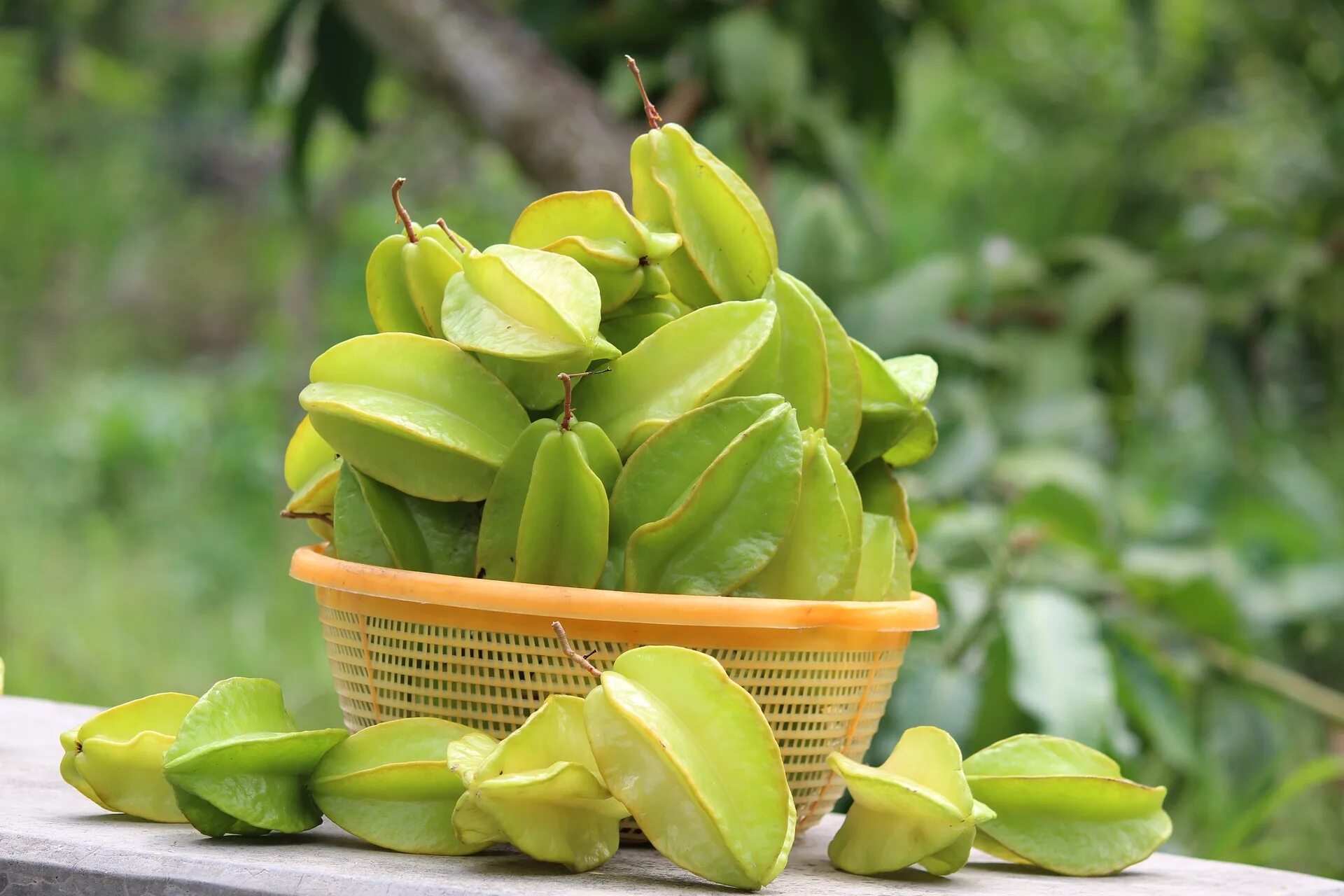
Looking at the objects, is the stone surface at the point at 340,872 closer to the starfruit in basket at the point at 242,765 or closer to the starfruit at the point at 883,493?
the starfruit in basket at the point at 242,765

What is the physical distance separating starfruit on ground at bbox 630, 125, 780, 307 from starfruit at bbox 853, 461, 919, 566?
0.15m

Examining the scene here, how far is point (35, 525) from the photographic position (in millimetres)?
3664

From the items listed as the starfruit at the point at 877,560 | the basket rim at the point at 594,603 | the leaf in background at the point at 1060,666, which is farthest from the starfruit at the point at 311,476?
the leaf in background at the point at 1060,666

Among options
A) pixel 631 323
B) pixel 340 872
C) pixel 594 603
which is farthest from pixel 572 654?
pixel 631 323

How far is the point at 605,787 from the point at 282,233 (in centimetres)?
508

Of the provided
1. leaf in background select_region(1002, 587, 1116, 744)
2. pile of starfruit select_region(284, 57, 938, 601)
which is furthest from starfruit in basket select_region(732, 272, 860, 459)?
leaf in background select_region(1002, 587, 1116, 744)

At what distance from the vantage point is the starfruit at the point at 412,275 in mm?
825

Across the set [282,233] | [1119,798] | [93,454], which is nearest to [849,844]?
[1119,798]

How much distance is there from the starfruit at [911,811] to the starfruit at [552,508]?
187mm

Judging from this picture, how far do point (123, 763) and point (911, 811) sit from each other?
1.46ft

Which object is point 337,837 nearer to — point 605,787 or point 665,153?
point 605,787

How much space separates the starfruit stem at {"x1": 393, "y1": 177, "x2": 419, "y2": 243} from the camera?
2.54ft

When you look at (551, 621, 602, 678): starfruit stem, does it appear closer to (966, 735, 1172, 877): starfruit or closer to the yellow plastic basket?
the yellow plastic basket

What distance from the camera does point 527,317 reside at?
744 mm
